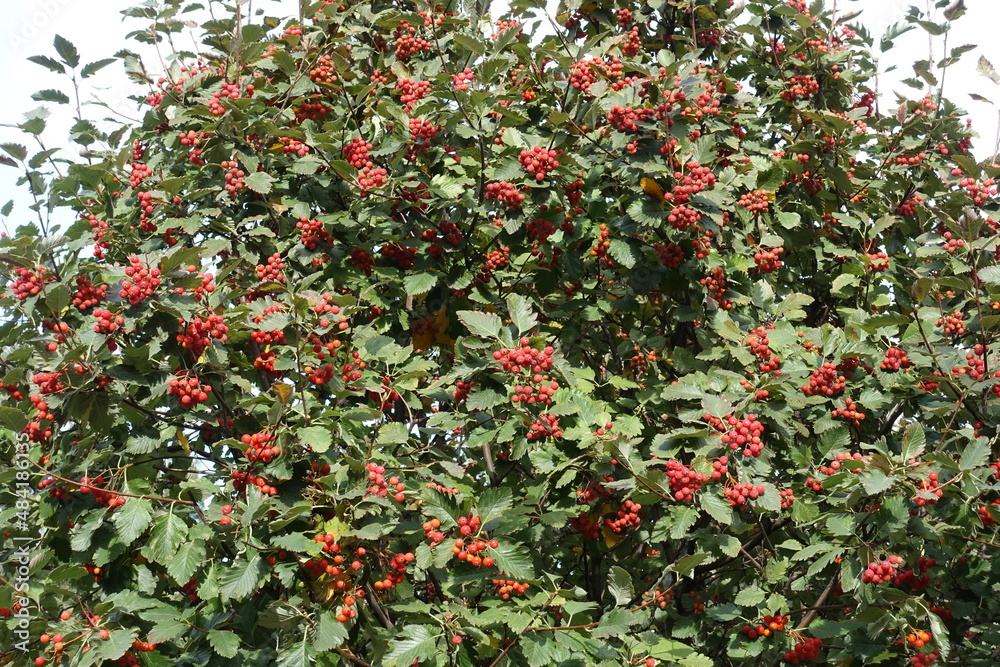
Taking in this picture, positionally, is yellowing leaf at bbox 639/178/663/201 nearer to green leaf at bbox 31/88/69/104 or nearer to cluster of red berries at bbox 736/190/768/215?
cluster of red berries at bbox 736/190/768/215

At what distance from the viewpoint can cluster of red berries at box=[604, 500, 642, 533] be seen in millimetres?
5162

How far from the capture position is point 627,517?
5.20 m

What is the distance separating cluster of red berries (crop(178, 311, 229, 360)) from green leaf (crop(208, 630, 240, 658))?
1412mm

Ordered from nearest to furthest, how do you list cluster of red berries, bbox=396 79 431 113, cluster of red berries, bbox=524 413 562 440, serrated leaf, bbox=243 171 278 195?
cluster of red berries, bbox=524 413 562 440 < serrated leaf, bbox=243 171 278 195 < cluster of red berries, bbox=396 79 431 113

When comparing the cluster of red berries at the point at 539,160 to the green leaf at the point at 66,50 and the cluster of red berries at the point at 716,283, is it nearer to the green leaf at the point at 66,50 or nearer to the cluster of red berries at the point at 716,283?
the cluster of red berries at the point at 716,283

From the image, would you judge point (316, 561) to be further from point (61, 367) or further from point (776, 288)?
point (776, 288)

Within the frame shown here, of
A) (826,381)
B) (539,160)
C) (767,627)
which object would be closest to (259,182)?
(539,160)

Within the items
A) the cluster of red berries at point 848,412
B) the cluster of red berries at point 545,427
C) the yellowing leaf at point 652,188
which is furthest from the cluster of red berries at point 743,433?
the yellowing leaf at point 652,188

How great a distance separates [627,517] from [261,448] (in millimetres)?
2094

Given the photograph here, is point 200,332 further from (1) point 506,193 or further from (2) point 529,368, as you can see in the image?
(1) point 506,193

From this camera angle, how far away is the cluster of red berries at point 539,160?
215 inches

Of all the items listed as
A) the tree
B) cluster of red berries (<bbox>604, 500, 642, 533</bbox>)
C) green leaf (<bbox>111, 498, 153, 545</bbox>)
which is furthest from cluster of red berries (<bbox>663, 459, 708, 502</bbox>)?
green leaf (<bbox>111, 498, 153, 545</bbox>)

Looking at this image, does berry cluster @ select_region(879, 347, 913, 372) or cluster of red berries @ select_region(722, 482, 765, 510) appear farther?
berry cluster @ select_region(879, 347, 913, 372)

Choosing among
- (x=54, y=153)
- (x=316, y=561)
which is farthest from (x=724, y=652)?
(x=54, y=153)
